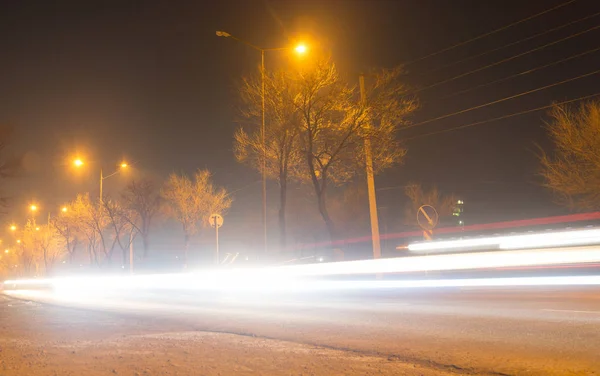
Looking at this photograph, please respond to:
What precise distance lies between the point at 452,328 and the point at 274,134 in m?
17.3

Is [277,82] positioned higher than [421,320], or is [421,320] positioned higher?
[277,82]

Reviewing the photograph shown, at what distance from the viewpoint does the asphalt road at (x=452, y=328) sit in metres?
6.27

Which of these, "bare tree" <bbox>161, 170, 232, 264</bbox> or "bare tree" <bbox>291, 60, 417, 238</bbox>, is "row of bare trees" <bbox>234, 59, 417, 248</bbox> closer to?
"bare tree" <bbox>291, 60, 417, 238</bbox>

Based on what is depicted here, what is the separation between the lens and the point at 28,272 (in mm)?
78875

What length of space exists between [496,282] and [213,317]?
6513mm

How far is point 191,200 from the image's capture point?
45.8 metres

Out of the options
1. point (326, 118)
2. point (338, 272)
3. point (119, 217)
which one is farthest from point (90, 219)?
point (338, 272)

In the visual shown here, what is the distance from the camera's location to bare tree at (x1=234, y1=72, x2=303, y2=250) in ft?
78.8

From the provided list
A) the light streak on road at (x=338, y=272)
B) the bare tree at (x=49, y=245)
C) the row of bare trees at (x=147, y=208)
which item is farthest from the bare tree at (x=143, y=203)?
the bare tree at (x=49, y=245)

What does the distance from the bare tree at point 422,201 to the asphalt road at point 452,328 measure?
54.5 m

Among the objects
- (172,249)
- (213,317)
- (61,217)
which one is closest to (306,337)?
(213,317)

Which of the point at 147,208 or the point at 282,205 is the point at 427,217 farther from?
the point at 147,208

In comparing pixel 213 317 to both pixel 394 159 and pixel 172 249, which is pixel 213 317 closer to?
pixel 394 159

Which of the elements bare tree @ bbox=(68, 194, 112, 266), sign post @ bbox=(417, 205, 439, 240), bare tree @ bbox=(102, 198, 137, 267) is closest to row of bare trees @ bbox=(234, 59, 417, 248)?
sign post @ bbox=(417, 205, 439, 240)
